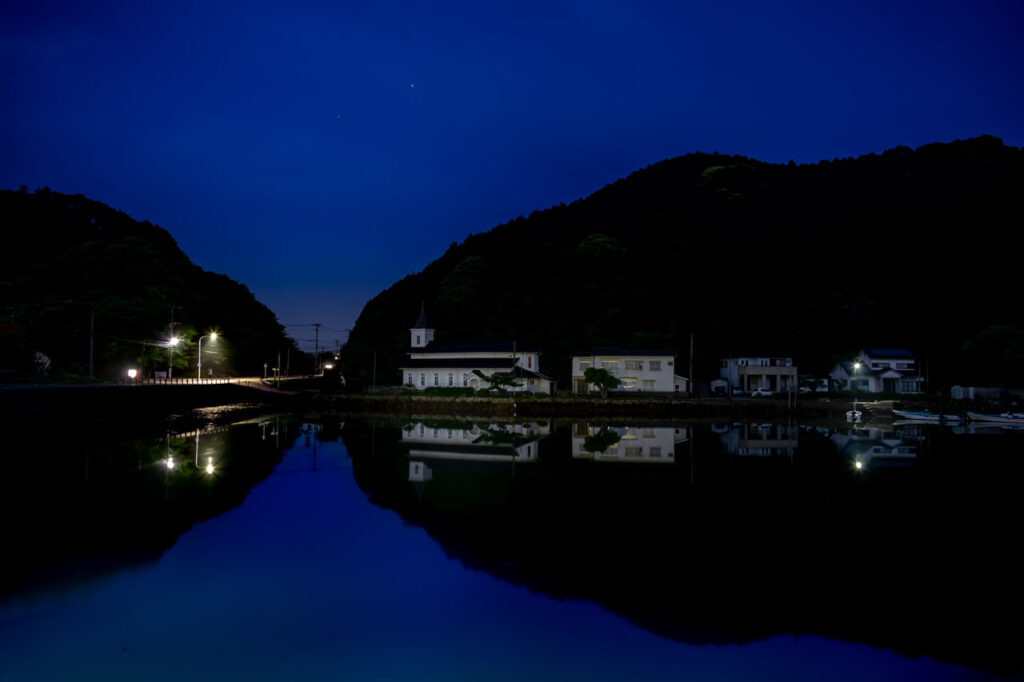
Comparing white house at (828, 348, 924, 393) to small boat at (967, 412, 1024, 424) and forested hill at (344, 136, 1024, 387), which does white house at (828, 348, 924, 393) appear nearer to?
forested hill at (344, 136, 1024, 387)

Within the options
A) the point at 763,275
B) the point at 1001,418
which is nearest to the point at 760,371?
the point at 1001,418

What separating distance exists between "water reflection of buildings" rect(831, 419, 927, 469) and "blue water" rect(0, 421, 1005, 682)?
1529 centimetres

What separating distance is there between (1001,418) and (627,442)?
2344 cm

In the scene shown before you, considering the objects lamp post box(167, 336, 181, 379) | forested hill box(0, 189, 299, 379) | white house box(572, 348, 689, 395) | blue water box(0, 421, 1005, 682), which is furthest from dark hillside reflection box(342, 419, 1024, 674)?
forested hill box(0, 189, 299, 379)

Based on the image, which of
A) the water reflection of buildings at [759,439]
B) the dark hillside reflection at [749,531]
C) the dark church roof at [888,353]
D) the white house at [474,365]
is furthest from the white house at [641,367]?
the dark hillside reflection at [749,531]

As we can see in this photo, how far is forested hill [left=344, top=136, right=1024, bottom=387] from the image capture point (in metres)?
53.5

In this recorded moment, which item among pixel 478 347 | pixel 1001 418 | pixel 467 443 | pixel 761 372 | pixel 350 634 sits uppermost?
pixel 478 347

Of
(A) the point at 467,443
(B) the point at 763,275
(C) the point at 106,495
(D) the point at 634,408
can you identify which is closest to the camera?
(C) the point at 106,495

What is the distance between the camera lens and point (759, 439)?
27750 millimetres

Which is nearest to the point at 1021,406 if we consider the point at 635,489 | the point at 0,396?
the point at 635,489

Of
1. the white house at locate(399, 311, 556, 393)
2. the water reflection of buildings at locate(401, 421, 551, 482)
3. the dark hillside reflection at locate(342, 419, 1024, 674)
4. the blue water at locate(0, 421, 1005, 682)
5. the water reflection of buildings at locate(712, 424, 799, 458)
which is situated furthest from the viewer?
the white house at locate(399, 311, 556, 393)

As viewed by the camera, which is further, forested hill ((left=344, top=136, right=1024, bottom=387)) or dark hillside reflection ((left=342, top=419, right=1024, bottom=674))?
forested hill ((left=344, top=136, right=1024, bottom=387))

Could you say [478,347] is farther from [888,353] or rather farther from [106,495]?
[106,495]

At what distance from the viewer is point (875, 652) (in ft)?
24.2
